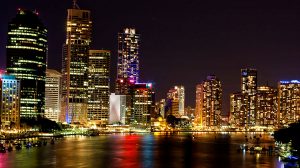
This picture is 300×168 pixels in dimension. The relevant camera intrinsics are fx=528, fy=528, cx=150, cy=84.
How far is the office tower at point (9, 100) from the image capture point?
175875mm

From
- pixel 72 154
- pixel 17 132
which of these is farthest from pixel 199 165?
pixel 17 132

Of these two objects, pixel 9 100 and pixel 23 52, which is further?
pixel 23 52

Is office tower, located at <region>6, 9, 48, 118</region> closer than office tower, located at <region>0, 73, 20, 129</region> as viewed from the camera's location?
No

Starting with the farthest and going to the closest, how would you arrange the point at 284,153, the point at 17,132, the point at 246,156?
1. the point at 17,132
2. the point at 246,156
3. the point at 284,153

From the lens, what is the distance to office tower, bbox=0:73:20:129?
176 meters

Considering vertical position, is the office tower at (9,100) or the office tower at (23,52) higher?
the office tower at (23,52)

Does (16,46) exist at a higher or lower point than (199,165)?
higher

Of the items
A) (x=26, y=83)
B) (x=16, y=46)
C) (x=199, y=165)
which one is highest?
(x=16, y=46)

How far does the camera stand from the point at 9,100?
178 metres

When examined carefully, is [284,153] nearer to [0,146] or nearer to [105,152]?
[105,152]

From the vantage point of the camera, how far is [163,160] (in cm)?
9862

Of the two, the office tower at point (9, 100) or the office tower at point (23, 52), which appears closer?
the office tower at point (9, 100)

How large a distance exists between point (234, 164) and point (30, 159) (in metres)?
35.4

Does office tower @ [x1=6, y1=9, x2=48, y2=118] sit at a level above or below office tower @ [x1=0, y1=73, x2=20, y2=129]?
above
